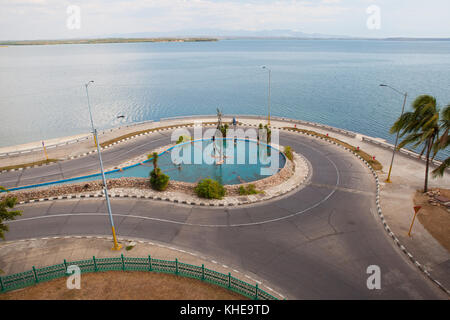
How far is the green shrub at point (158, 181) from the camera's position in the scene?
31.7 meters

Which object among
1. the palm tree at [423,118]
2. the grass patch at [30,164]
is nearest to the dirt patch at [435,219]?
the palm tree at [423,118]

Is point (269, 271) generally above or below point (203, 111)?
below

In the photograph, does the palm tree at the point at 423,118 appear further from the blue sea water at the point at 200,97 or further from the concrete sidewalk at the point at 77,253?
the blue sea water at the point at 200,97

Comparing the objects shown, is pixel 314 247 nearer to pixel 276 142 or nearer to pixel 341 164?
pixel 341 164

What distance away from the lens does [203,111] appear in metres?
80.4

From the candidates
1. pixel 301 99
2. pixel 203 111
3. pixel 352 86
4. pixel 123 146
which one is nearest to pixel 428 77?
pixel 352 86

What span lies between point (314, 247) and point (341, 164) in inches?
777

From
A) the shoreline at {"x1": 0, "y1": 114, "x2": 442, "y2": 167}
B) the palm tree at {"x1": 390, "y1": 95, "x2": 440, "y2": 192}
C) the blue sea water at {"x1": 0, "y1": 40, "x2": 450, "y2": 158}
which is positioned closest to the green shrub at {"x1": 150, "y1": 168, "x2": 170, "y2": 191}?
the shoreline at {"x1": 0, "y1": 114, "x2": 442, "y2": 167}

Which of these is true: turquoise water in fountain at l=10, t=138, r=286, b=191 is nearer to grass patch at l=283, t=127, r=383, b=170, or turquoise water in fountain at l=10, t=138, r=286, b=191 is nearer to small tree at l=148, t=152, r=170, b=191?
small tree at l=148, t=152, r=170, b=191

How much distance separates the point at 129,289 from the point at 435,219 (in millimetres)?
27604

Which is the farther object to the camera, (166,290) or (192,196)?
(192,196)

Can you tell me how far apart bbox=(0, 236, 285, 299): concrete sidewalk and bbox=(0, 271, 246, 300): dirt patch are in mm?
2241

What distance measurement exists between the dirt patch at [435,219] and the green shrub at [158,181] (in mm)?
26318
